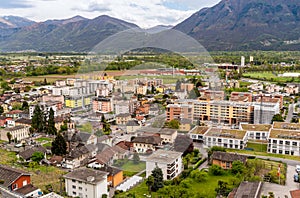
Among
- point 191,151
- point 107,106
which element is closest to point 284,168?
point 191,151

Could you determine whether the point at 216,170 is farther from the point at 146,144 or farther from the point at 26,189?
the point at 26,189

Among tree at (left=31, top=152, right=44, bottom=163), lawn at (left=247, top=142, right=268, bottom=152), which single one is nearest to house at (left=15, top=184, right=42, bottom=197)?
tree at (left=31, top=152, right=44, bottom=163)

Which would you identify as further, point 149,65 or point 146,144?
point 146,144

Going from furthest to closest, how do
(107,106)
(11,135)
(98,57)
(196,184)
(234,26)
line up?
(234,26), (107,106), (11,135), (98,57), (196,184)

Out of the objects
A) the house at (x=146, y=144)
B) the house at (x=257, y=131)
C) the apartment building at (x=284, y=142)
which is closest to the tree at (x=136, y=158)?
the house at (x=146, y=144)

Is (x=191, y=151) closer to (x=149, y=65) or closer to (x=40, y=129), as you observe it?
(x=149, y=65)

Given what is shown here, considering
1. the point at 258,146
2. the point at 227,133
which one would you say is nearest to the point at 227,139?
the point at 227,133
